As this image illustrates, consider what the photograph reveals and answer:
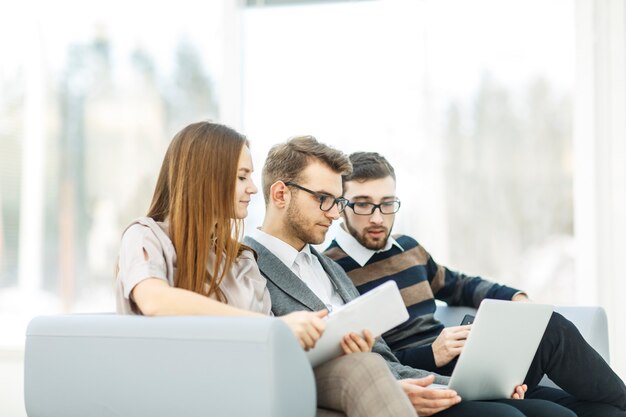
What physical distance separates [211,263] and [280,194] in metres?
0.40

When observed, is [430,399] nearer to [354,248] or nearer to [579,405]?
[579,405]

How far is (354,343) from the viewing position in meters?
1.85

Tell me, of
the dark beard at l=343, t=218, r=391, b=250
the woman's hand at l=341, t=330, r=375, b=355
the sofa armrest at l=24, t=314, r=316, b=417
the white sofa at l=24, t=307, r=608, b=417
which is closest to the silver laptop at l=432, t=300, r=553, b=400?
the woman's hand at l=341, t=330, r=375, b=355

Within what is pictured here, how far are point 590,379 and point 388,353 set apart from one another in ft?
Answer: 1.74

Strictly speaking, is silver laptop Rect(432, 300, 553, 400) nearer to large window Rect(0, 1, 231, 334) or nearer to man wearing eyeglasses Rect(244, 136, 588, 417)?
man wearing eyeglasses Rect(244, 136, 588, 417)

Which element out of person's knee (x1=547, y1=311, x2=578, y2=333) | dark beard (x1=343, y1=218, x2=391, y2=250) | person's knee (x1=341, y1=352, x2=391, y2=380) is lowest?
person's knee (x1=341, y1=352, x2=391, y2=380)

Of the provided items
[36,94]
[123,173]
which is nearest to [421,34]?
[123,173]

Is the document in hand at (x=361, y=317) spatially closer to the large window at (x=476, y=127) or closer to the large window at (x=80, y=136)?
the large window at (x=476, y=127)

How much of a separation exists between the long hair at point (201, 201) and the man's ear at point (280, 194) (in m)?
0.31

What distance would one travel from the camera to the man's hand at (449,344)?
236 centimetres

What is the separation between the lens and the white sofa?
1.60 metres

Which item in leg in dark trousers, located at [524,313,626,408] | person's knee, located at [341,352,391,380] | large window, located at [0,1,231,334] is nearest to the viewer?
person's knee, located at [341,352,391,380]

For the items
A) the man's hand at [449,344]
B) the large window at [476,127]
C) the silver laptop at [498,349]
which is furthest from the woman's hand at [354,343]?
the large window at [476,127]

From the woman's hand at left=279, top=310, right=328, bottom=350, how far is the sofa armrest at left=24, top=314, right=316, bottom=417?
90 millimetres
